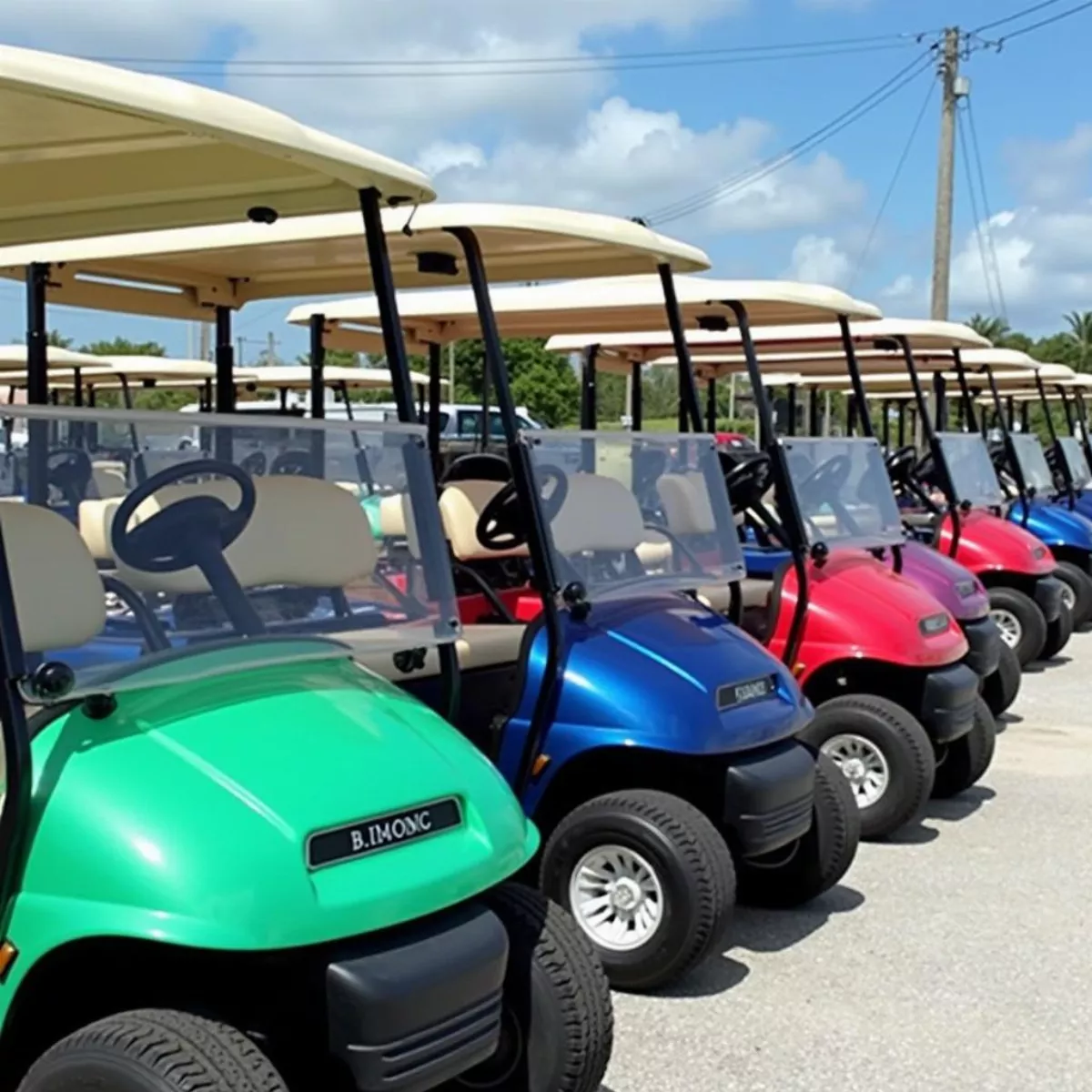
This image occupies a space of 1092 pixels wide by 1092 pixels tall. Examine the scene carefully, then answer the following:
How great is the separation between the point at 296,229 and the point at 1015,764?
13.6ft

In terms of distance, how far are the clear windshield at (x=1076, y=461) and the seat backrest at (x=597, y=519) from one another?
8013mm

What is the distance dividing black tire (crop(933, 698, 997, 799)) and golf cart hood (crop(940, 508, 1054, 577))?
259cm

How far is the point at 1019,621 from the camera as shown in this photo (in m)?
8.30

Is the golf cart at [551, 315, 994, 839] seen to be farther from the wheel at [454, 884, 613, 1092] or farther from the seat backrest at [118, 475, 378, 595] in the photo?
the wheel at [454, 884, 613, 1092]

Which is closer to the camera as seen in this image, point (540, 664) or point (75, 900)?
point (75, 900)

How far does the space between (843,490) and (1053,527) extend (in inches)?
181

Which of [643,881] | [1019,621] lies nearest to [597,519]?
A: [643,881]

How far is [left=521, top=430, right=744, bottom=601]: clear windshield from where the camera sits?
3.95m

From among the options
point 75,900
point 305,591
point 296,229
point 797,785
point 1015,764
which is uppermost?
point 296,229

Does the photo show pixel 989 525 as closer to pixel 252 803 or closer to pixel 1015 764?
pixel 1015 764

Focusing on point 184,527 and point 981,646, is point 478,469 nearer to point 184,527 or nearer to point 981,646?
point 981,646

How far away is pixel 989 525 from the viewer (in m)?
8.28

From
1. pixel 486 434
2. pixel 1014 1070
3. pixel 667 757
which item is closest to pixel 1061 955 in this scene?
pixel 1014 1070

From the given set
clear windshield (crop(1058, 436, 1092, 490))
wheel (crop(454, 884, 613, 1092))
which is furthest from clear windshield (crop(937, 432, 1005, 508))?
wheel (crop(454, 884, 613, 1092))
